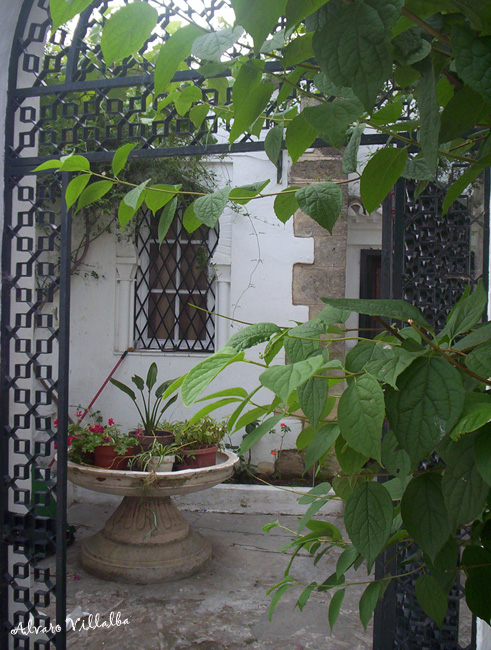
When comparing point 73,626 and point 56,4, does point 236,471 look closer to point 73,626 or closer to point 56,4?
point 73,626

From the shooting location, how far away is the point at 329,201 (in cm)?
59

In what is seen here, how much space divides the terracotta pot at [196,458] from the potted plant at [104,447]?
1.06ft

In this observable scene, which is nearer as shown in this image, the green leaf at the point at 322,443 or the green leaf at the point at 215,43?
the green leaf at the point at 215,43

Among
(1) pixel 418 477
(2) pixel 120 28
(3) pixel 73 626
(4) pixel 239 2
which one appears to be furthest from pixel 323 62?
(3) pixel 73 626

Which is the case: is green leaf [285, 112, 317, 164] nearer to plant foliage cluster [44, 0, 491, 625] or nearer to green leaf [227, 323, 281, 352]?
plant foliage cluster [44, 0, 491, 625]

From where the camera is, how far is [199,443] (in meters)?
4.09

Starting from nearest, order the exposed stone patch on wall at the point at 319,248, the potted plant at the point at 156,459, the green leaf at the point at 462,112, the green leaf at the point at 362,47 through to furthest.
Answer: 1. the green leaf at the point at 362,47
2. the green leaf at the point at 462,112
3. the potted plant at the point at 156,459
4. the exposed stone patch on wall at the point at 319,248

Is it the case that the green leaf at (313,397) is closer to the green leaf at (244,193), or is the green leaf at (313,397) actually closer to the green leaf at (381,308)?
the green leaf at (381,308)

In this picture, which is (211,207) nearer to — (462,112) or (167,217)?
(167,217)

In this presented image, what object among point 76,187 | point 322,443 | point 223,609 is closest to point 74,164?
point 76,187

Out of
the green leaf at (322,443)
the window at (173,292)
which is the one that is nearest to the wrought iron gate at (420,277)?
the green leaf at (322,443)

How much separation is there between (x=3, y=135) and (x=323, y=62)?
1986 millimetres

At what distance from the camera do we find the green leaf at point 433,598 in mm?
648

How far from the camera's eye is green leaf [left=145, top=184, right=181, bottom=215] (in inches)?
29.1
